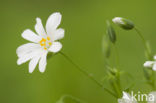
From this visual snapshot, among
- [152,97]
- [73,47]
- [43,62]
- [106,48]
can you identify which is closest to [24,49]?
[43,62]

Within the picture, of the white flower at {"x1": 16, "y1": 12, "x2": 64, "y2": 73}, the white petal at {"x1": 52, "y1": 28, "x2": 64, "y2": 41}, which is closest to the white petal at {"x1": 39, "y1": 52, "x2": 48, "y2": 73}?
the white flower at {"x1": 16, "y1": 12, "x2": 64, "y2": 73}

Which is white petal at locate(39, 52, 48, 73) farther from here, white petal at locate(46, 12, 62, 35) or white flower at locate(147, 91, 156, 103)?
white flower at locate(147, 91, 156, 103)

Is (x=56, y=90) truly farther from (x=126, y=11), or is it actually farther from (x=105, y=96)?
(x=126, y=11)

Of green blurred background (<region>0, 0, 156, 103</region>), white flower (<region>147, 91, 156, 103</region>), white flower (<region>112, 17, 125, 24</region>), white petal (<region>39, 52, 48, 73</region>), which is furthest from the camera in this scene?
green blurred background (<region>0, 0, 156, 103</region>)

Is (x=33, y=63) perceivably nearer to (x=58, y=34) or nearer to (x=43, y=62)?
(x=43, y=62)

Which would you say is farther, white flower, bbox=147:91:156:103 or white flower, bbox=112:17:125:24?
white flower, bbox=112:17:125:24

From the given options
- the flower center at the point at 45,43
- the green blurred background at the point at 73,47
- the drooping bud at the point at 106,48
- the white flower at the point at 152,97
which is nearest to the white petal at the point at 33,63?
the flower center at the point at 45,43

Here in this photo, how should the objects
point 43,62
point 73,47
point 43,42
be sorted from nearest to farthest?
point 43,62 < point 43,42 < point 73,47
